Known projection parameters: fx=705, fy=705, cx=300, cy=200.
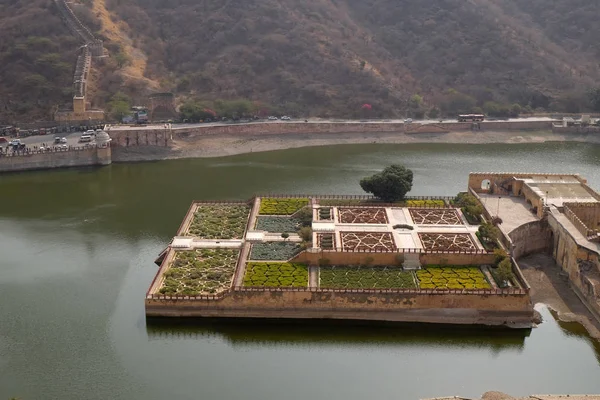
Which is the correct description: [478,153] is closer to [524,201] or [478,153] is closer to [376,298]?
[524,201]

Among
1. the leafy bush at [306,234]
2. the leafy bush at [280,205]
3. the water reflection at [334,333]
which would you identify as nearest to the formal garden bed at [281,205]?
the leafy bush at [280,205]

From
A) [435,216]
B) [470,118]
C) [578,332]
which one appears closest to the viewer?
[578,332]

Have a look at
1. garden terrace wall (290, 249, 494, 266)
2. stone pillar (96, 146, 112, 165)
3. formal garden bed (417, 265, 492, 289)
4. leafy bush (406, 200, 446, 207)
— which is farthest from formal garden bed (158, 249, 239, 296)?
stone pillar (96, 146, 112, 165)

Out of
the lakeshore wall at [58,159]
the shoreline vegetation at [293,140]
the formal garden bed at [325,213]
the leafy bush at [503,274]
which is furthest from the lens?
the shoreline vegetation at [293,140]

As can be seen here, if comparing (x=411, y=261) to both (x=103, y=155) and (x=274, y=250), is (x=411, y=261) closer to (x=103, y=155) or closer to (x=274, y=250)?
(x=274, y=250)

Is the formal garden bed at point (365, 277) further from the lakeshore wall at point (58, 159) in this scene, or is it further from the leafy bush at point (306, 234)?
the lakeshore wall at point (58, 159)

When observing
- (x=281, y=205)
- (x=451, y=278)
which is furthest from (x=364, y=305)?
(x=281, y=205)
